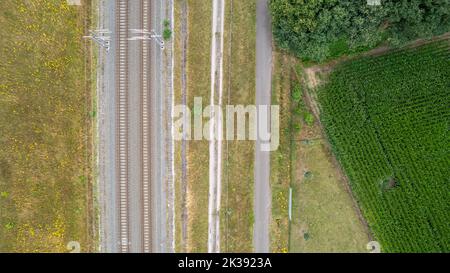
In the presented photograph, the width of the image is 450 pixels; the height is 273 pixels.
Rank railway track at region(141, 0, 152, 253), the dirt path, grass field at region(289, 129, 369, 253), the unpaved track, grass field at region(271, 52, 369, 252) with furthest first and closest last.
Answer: grass field at region(289, 129, 369, 253), grass field at region(271, 52, 369, 252), the unpaved track, the dirt path, railway track at region(141, 0, 152, 253)

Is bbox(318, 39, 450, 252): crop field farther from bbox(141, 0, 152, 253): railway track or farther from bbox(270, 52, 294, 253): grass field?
bbox(141, 0, 152, 253): railway track

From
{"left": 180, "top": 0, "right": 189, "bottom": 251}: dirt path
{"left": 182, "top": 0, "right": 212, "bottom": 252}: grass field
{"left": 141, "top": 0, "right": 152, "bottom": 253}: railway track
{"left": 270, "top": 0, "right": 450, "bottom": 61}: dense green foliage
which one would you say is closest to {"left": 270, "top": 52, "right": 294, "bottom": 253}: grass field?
{"left": 270, "top": 0, "right": 450, "bottom": 61}: dense green foliage

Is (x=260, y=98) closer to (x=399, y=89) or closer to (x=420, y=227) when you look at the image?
(x=399, y=89)

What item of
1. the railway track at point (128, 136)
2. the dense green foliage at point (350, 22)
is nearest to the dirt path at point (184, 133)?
the railway track at point (128, 136)

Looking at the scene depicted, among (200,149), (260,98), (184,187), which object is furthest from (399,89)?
(184,187)

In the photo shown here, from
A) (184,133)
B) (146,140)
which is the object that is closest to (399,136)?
(184,133)

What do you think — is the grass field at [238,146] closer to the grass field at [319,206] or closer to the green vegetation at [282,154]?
the green vegetation at [282,154]
